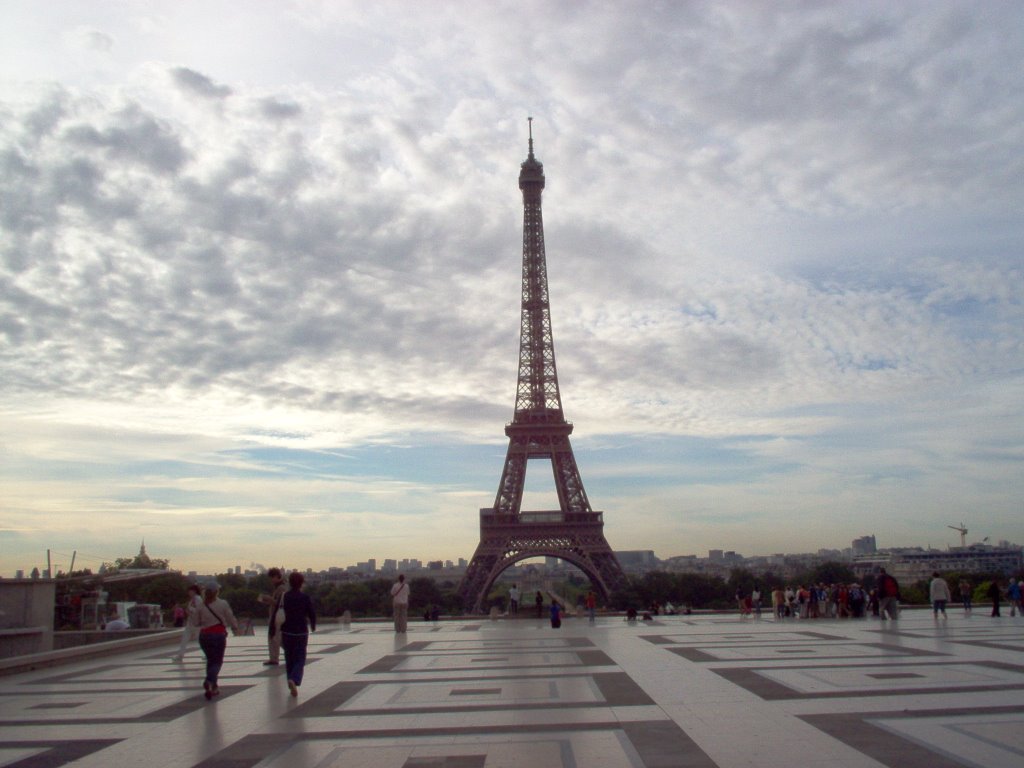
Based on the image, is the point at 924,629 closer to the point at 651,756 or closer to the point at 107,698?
the point at 651,756

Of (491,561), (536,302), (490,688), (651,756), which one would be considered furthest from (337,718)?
(536,302)

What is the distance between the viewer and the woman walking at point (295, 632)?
10742mm

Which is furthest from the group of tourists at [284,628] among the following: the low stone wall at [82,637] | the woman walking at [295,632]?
the low stone wall at [82,637]

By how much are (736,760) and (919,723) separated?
231cm

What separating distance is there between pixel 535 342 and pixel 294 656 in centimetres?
5460

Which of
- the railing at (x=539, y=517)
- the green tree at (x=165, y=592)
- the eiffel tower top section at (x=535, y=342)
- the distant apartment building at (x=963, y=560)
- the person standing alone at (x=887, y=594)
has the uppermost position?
the eiffel tower top section at (x=535, y=342)

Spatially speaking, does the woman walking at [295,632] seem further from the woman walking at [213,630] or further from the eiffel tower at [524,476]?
the eiffel tower at [524,476]

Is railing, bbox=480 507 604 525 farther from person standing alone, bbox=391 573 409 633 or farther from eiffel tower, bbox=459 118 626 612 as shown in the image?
person standing alone, bbox=391 573 409 633

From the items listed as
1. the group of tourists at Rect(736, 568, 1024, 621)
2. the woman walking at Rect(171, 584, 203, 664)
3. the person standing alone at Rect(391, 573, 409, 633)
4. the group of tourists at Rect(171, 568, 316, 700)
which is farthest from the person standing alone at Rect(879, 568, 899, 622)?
the woman walking at Rect(171, 584, 203, 664)

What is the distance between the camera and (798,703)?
9352 mm

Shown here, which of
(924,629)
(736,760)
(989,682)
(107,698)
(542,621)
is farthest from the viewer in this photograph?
(542,621)

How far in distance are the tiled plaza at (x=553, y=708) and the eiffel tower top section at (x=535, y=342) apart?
48.0 m

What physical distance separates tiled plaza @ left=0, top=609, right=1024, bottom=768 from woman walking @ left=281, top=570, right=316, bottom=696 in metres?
0.34

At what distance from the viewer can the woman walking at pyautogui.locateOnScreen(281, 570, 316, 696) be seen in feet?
35.2
